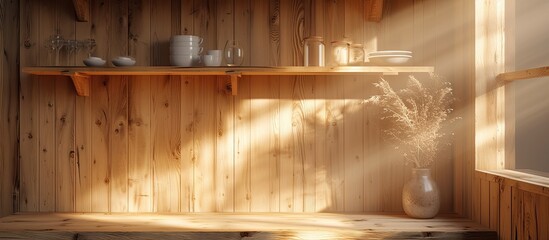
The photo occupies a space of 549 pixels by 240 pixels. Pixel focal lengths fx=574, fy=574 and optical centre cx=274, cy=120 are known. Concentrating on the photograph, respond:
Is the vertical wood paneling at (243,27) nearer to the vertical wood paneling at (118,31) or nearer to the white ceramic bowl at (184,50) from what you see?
the white ceramic bowl at (184,50)

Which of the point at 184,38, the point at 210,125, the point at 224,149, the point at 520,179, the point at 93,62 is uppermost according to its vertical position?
the point at 184,38

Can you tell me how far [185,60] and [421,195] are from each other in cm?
152

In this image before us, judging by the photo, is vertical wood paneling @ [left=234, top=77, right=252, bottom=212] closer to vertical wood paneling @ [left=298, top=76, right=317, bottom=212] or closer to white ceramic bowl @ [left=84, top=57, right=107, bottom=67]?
vertical wood paneling @ [left=298, top=76, right=317, bottom=212]

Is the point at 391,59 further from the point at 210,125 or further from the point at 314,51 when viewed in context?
the point at 210,125

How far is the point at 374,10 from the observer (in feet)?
11.1

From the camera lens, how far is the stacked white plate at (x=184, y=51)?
3260mm

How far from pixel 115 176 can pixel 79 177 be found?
0.22 m

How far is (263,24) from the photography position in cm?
346

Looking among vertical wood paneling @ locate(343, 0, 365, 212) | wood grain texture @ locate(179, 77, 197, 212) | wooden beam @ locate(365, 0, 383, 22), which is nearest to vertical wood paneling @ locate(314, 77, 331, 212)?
vertical wood paneling @ locate(343, 0, 365, 212)

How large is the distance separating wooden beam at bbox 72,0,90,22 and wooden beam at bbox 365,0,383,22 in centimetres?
167

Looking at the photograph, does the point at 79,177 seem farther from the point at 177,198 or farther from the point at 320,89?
the point at 320,89

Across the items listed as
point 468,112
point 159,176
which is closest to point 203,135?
point 159,176

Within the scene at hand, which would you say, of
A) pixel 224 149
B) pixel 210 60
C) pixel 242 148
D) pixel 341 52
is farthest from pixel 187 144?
pixel 341 52

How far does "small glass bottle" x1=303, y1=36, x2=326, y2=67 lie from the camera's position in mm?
3293
